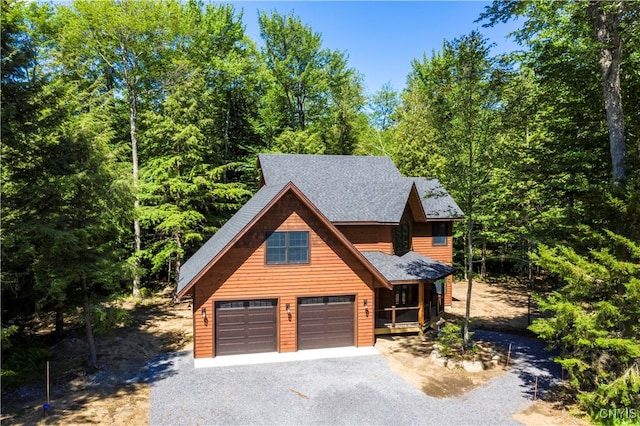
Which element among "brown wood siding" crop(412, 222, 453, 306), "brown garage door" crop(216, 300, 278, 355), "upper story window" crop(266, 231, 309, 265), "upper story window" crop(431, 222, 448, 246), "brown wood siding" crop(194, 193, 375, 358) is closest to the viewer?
"brown wood siding" crop(194, 193, 375, 358)

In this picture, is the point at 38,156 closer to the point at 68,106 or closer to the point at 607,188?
the point at 68,106

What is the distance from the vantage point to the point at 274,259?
1496 centimetres

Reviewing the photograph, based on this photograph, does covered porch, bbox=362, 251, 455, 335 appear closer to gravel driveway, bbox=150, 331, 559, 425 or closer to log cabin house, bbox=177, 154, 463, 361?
log cabin house, bbox=177, 154, 463, 361

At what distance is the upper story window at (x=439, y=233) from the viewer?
2286 centimetres

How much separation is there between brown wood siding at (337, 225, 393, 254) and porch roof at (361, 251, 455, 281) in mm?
309

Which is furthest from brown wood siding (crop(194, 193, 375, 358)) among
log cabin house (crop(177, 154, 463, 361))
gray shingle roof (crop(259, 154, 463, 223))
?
gray shingle roof (crop(259, 154, 463, 223))

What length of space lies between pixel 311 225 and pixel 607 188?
982 cm

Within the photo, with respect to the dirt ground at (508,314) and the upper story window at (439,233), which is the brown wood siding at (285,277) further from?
the upper story window at (439,233)

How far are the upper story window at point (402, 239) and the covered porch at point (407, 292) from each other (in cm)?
34

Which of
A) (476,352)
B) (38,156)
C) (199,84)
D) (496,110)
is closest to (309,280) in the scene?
(476,352)

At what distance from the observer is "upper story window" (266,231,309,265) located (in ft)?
48.9

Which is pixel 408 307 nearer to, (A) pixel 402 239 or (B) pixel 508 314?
(A) pixel 402 239

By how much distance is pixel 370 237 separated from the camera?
757 inches

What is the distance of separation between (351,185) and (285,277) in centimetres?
828
